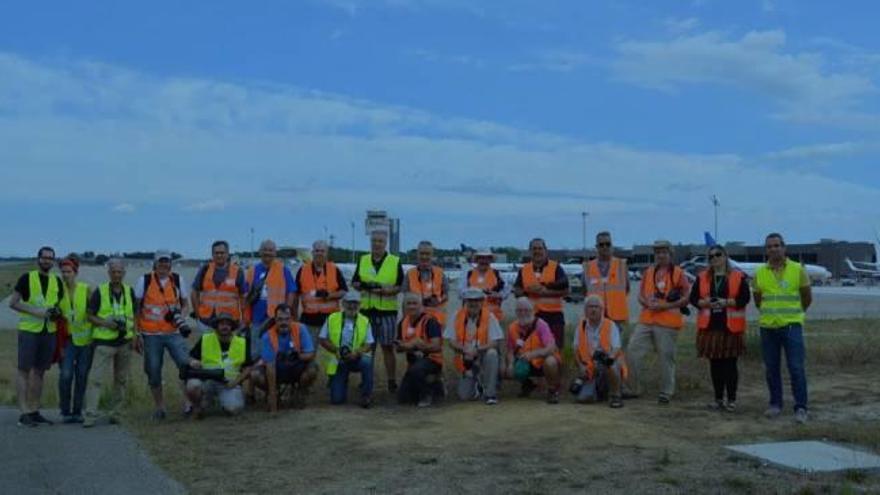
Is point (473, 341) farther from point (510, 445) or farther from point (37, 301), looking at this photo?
point (37, 301)

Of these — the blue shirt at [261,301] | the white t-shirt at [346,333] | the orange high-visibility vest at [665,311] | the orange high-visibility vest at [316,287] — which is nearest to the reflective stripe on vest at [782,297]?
the orange high-visibility vest at [665,311]

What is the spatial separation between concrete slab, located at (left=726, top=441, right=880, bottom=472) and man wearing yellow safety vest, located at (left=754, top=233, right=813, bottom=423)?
5.40ft

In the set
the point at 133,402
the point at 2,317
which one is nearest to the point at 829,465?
the point at 133,402

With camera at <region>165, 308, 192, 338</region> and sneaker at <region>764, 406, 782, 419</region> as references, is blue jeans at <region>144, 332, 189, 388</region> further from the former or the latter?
sneaker at <region>764, 406, 782, 419</region>

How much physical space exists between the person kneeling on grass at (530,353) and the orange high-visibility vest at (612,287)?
0.84 metres

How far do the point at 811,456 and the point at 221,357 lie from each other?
21.4 ft

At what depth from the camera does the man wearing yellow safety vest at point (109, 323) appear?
10688 mm

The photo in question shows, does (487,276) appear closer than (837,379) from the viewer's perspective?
Yes

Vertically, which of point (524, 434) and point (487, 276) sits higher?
point (487, 276)

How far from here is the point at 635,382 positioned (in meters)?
11.8

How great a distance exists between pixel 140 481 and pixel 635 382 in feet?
21.2

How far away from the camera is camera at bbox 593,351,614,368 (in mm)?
10977

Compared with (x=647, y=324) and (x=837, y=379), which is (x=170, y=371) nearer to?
(x=647, y=324)

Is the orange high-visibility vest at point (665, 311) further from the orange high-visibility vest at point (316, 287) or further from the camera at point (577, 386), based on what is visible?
the orange high-visibility vest at point (316, 287)
